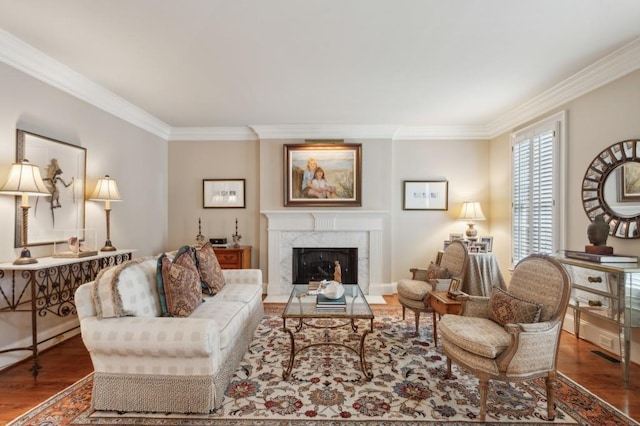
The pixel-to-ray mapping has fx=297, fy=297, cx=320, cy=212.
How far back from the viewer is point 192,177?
5.20 metres

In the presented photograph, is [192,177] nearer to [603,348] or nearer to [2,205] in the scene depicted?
[2,205]

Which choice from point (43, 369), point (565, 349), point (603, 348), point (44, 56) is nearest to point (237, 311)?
point (43, 369)

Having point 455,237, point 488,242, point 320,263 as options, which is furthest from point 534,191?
point 320,263

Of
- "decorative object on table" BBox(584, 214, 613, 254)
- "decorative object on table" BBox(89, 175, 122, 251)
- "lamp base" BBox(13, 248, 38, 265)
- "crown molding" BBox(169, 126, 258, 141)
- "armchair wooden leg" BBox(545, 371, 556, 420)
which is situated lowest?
"armchair wooden leg" BBox(545, 371, 556, 420)

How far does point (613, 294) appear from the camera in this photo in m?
2.42

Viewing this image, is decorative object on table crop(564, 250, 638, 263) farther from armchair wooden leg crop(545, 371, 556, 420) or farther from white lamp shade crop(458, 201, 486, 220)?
white lamp shade crop(458, 201, 486, 220)

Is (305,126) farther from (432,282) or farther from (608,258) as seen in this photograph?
(608,258)

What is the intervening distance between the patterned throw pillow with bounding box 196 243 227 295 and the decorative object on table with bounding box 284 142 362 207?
1.97m

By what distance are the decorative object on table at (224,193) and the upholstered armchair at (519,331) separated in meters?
3.85

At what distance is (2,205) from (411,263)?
5.10 meters

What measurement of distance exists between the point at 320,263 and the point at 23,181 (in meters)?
3.76

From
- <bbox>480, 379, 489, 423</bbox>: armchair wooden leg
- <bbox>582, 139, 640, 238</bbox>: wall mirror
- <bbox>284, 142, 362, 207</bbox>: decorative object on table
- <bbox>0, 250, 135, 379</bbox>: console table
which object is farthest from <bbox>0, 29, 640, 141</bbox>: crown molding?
<bbox>480, 379, 489, 423</bbox>: armchair wooden leg

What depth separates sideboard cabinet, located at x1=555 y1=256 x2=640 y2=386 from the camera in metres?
2.33

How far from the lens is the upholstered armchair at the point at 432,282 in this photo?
313cm
